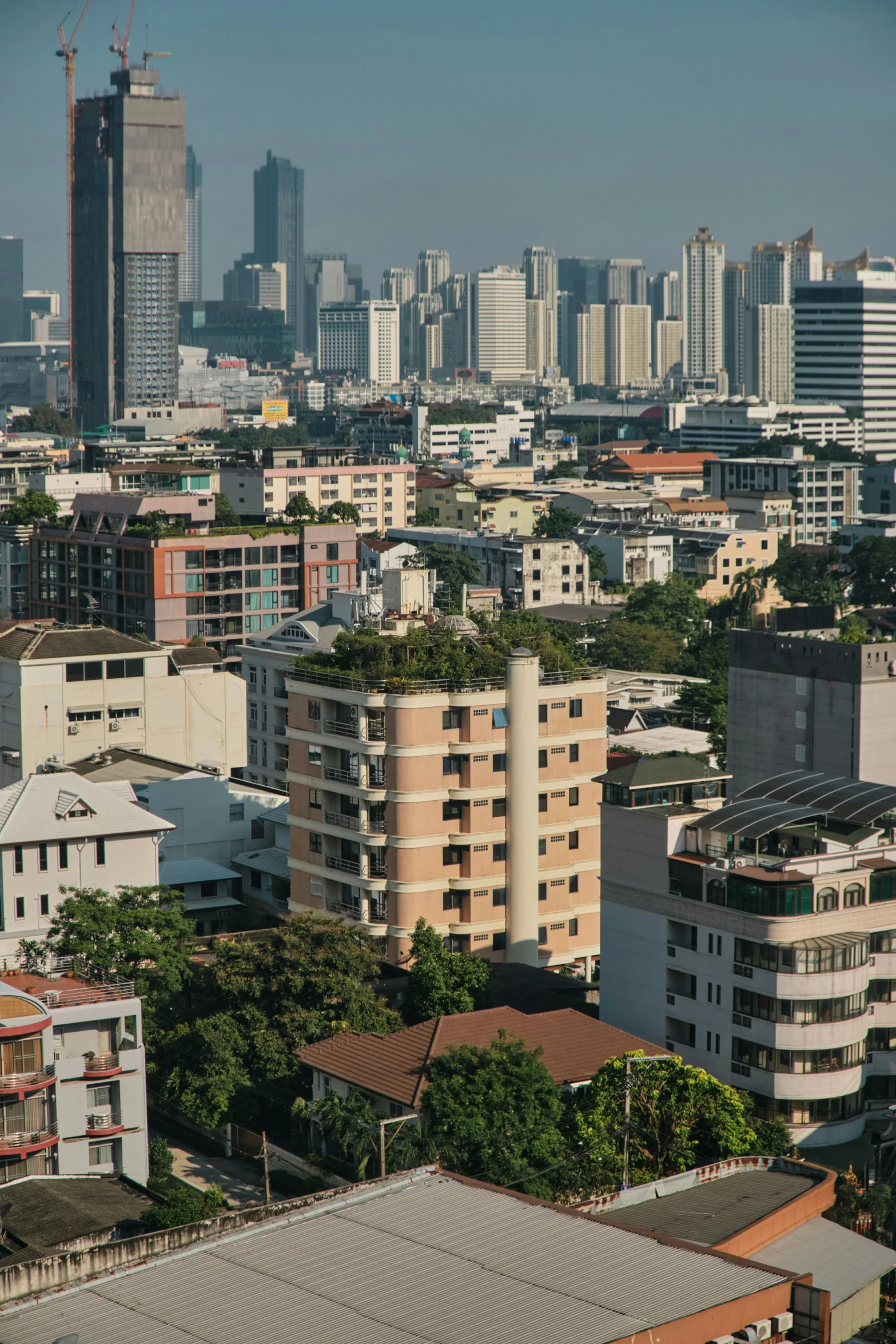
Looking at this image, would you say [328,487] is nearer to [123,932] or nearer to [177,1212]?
[123,932]

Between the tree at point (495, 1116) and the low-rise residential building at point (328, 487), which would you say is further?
the low-rise residential building at point (328, 487)

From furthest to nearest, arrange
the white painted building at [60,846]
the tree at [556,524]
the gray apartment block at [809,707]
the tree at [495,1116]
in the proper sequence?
the tree at [556,524]
the gray apartment block at [809,707]
the white painted building at [60,846]
the tree at [495,1116]

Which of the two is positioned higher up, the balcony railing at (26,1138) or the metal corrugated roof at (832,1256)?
the balcony railing at (26,1138)

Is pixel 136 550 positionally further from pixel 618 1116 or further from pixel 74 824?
pixel 618 1116

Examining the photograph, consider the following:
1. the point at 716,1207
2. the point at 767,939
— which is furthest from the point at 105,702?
the point at 716,1207

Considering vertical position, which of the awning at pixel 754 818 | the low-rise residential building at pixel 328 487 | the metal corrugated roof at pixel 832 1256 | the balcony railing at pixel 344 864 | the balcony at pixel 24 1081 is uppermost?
the low-rise residential building at pixel 328 487

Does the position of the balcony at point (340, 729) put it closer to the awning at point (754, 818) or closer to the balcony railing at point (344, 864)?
the balcony railing at point (344, 864)

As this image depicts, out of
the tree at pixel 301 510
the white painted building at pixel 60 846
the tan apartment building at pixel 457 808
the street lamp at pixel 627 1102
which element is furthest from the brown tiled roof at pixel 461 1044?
the tree at pixel 301 510
